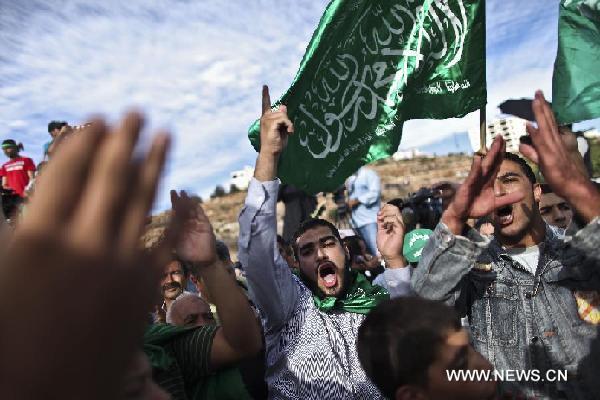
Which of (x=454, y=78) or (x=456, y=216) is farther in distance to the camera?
(x=454, y=78)

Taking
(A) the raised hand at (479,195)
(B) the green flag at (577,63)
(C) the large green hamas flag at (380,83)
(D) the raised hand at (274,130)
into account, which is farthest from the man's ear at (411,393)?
(B) the green flag at (577,63)

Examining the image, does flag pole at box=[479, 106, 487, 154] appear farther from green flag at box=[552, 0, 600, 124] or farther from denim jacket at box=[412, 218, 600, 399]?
denim jacket at box=[412, 218, 600, 399]

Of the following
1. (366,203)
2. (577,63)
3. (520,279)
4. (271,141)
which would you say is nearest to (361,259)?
(366,203)

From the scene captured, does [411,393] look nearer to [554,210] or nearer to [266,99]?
[266,99]

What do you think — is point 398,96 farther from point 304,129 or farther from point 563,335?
point 563,335

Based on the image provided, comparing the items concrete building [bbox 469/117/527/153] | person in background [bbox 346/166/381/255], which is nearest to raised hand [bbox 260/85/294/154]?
concrete building [bbox 469/117/527/153]

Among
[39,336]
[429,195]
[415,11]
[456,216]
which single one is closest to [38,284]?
[39,336]

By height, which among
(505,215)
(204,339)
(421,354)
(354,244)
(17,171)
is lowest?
(421,354)

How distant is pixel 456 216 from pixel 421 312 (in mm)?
491

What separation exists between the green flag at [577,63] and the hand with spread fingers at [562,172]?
3.97ft

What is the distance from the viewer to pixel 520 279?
2.19m

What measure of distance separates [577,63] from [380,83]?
4.10 feet

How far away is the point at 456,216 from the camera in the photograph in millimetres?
2045

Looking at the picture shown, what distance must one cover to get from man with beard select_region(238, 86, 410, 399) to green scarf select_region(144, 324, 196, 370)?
46cm
